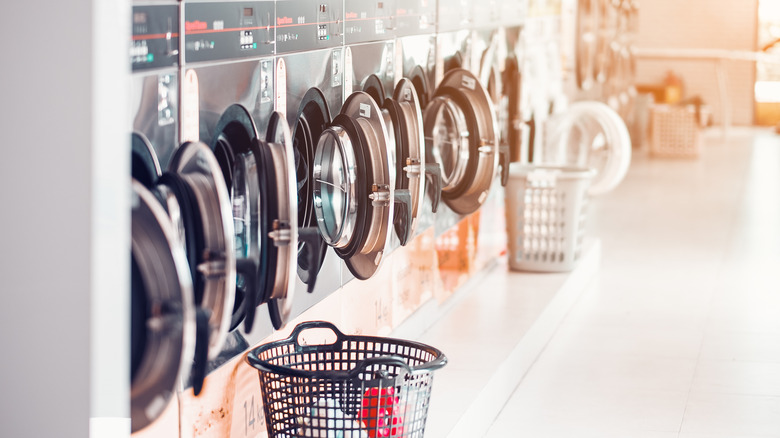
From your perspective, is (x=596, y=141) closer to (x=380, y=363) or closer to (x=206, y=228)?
(x=380, y=363)

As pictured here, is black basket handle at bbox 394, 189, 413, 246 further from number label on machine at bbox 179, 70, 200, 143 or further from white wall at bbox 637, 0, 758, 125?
white wall at bbox 637, 0, 758, 125

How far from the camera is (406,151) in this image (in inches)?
118

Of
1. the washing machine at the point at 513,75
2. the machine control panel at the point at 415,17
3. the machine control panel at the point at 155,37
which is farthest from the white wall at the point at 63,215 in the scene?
the washing machine at the point at 513,75

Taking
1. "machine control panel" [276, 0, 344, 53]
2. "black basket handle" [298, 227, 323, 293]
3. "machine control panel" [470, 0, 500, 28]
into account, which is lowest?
"black basket handle" [298, 227, 323, 293]

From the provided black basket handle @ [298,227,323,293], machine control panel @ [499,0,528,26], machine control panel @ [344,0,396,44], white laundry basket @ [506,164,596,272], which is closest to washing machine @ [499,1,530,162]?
machine control panel @ [499,0,528,26]

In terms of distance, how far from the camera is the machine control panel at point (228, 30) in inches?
79.0

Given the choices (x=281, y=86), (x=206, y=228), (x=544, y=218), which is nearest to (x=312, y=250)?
(x=281, y=86)

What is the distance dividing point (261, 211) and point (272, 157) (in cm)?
11

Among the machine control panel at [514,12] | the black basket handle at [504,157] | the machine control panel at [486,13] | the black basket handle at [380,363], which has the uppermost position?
the machine control panel at [514,12]

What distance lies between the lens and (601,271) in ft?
17.6

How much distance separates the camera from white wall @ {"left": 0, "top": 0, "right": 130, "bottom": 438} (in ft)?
4.47

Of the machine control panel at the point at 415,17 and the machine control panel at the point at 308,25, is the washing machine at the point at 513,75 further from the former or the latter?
the machine control panel at the point at 308,25

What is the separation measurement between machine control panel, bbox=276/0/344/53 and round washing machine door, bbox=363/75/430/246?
284mm

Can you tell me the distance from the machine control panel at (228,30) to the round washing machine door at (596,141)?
320 cm
